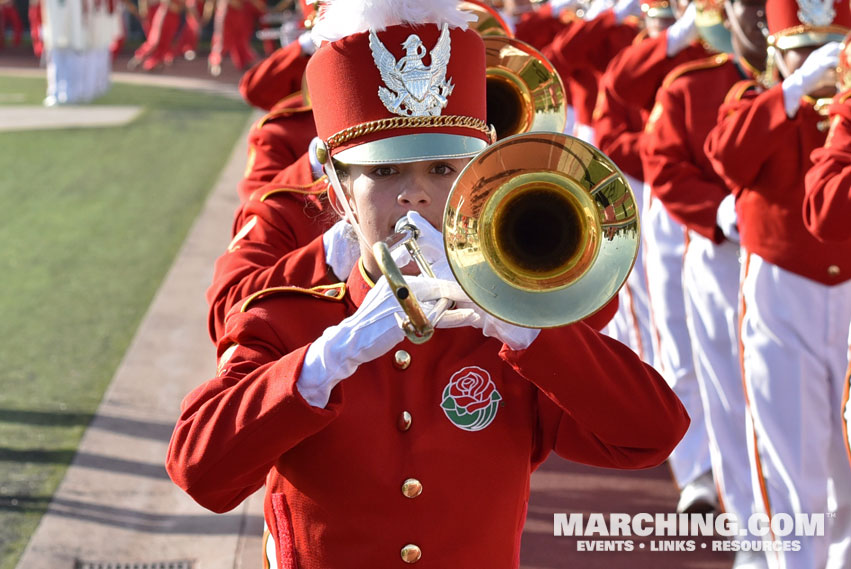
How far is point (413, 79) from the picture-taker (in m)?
2.17

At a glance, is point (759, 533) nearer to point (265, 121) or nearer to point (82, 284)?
point (265, 121)

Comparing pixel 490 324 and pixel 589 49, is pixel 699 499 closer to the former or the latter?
pixel 490 324

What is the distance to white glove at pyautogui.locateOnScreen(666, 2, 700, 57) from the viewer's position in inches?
227

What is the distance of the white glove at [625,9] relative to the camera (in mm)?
7590

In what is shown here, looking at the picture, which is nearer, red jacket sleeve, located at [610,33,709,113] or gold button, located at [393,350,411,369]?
gold button, located at [393,350,411,369]

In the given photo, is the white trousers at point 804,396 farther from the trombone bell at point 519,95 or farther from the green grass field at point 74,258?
the green grass field at point 74,258

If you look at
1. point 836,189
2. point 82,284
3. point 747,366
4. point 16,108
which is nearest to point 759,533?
point 747,366

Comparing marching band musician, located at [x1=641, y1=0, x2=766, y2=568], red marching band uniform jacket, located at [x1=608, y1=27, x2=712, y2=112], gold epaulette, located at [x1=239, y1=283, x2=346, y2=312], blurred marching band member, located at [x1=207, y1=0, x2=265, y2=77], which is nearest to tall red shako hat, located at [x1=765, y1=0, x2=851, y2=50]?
marching band musician, located at [x1=641, y1=0, x2=766, y2=568]

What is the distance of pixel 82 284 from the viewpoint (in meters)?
8.34

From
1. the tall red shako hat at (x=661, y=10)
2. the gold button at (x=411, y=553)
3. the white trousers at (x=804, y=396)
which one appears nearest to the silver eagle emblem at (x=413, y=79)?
the gold button at (x=411, y=553)

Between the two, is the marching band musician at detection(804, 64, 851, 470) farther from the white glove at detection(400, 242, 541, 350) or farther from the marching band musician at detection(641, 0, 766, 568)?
the white glove at detection(400, 242, 541, 350)

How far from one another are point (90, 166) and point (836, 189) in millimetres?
10116

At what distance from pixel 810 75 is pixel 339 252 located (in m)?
Answer: 1.97

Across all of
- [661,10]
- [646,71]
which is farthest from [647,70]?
[661,10]
